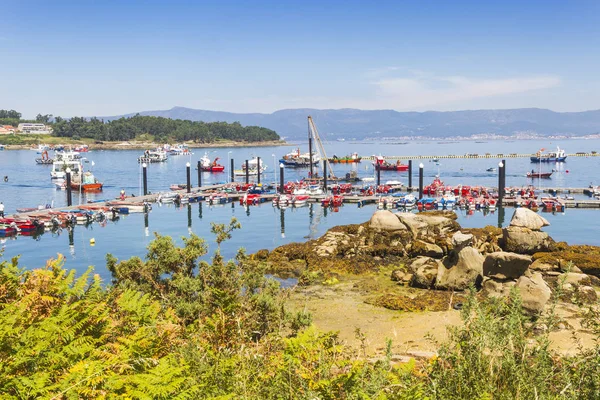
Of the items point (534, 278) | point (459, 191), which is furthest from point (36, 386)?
point (459, 191)

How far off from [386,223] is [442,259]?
24.8 feet

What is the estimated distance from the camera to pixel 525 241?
27.3 metres

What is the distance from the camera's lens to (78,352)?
5875 mm

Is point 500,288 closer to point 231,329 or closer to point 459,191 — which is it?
point 231,329

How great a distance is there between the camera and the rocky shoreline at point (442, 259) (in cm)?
2014

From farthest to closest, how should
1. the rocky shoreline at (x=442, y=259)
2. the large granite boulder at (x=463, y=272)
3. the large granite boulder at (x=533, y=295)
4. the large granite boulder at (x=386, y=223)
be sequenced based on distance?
the large granite boulder at (x=386, y=223)
the large granite boulder at (x=463, y=272)
the rocky shoreline at (x=442, y=259)
the large granite boulder at (x=533, y=295)

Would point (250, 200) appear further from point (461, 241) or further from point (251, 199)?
point (461, 241)

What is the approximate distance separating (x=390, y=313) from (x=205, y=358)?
13.8m

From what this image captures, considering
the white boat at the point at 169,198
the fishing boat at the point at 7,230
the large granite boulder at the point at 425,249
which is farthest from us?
the white boat at the point at 169,198

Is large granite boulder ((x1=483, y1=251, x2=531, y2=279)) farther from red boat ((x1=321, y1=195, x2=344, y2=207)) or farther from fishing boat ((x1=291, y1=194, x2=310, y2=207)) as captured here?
fishing boat ((x1=291, y1=194, x2=310, y2=207))

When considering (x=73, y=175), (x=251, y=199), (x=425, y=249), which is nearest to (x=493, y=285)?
(x=425, y=249)

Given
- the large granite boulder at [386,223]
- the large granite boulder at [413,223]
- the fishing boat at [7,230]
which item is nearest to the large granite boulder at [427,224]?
the large granite boulder at [413,223]

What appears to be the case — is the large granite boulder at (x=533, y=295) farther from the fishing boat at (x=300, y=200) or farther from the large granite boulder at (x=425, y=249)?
the fishing boat at (x=300, y=200)

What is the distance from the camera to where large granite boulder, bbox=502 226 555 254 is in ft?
89.2
